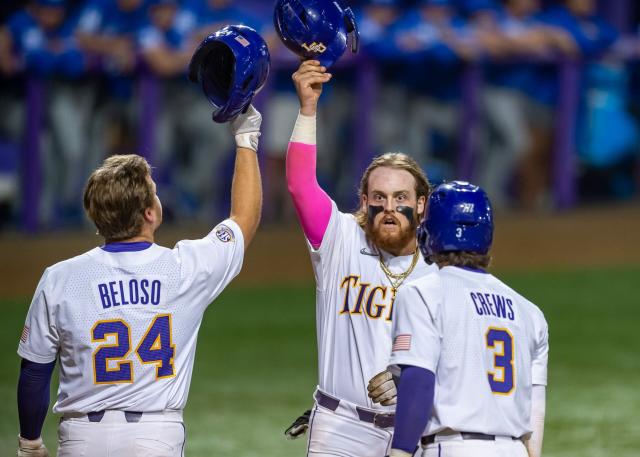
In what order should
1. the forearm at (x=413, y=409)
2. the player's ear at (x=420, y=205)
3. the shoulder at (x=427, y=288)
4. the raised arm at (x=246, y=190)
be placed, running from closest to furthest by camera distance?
the forearm at (x=413, y=409)
the shoulder at (x=427, y=288)
the raised arm at (x=246, y=190)
the player's ear at (x=420, y=205)

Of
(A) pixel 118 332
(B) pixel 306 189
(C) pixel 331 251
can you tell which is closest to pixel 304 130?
(B) pixel 306 189

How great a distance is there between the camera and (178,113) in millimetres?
12430

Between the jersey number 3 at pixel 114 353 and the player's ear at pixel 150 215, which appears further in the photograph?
the player's ear at pixel 150 215

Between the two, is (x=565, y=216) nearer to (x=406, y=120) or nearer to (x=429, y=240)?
(x=406, y=120)

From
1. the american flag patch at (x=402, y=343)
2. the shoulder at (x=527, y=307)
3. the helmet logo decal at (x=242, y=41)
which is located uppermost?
the helmet logo decal at (x=242, y=41)

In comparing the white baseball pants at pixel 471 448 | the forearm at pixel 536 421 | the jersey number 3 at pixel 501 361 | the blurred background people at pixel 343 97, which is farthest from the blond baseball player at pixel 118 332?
the blurred background people at pixel 343 97

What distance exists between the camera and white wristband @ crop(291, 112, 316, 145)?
4.36 meters

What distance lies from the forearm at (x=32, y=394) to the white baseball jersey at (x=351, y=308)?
1024mm

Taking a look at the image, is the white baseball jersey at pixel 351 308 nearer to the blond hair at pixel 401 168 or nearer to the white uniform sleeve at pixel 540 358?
the blond hair at pixel 401 168

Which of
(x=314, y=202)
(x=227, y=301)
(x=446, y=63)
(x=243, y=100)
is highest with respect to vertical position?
(x=446, y=63)

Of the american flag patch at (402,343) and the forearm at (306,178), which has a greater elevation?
the forearm at (306,178)

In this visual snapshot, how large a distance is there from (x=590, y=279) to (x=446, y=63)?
9.52 feet

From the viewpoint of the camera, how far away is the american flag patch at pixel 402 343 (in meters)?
3.43

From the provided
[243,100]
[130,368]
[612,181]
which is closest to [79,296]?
[130,368]
